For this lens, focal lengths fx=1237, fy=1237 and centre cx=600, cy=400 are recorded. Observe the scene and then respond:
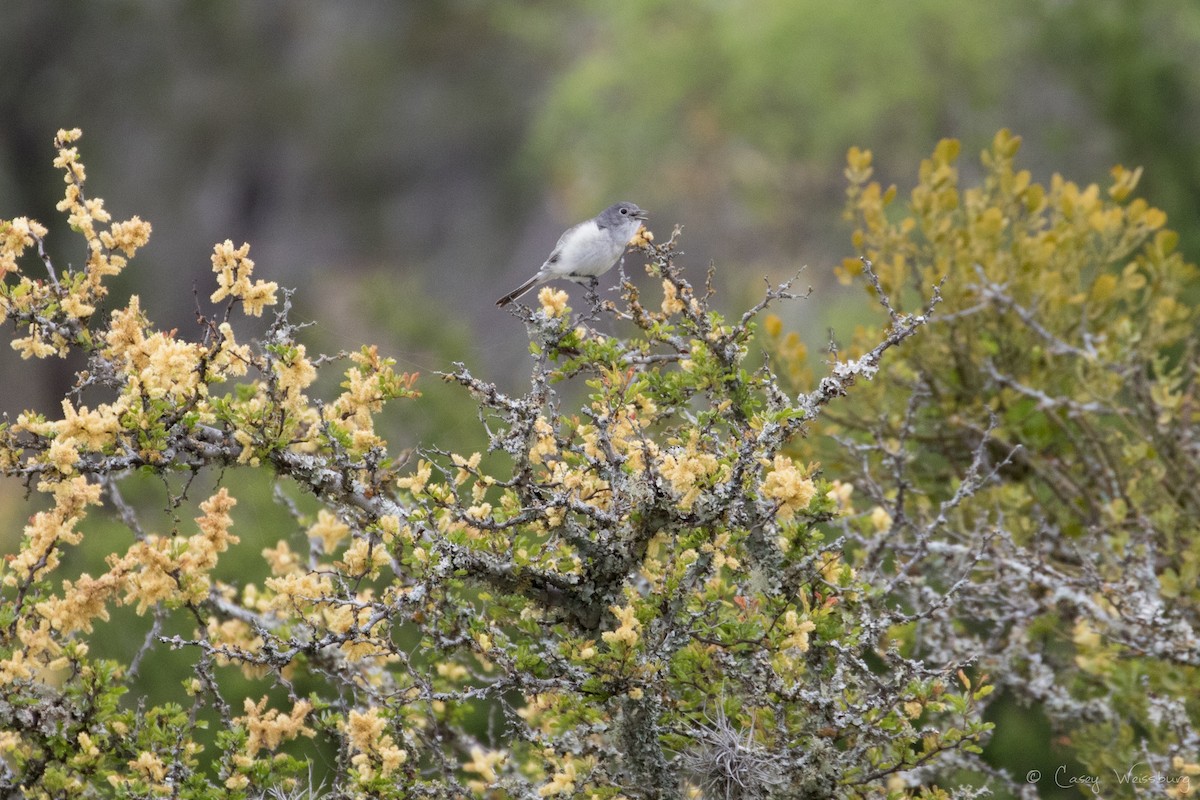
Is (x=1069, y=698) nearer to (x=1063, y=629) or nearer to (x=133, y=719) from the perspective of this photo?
(x=1063, y=629)

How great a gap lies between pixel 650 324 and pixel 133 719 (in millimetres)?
1762

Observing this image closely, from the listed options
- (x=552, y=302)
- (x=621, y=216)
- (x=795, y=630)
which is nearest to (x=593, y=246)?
(x=621, y=216)

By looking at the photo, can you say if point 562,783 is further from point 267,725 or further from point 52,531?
point 52,531

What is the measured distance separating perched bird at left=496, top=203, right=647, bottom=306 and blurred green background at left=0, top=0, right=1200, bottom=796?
352 millimetres

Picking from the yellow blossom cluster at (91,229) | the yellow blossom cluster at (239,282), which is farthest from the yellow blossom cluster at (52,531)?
the yellow blossom cluster at (239,282)

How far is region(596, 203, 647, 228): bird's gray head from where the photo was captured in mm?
4723

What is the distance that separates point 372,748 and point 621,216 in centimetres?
239

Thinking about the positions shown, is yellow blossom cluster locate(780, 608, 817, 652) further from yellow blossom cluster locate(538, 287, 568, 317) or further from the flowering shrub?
yellow blossom cluster locate(538, 287, 568, 317)

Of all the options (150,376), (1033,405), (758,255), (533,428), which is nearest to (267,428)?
(150,376)

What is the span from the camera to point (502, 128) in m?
29.2

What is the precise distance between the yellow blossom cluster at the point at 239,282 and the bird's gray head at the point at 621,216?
1.95 m

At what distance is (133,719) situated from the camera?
132 inches
